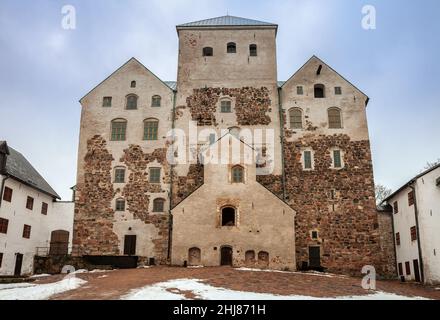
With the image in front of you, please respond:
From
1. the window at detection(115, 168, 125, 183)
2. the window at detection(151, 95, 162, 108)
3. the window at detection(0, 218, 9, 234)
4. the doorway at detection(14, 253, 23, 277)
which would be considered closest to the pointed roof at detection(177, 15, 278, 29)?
the window at detection(151, 95, 162, 108)

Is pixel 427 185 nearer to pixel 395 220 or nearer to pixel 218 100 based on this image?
pixel 395 220

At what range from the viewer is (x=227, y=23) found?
3641 cm

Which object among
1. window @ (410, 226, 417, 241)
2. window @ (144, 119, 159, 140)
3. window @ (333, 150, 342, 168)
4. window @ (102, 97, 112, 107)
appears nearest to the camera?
window @ (410, 226, 417, 241)

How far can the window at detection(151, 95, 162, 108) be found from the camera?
110 ft

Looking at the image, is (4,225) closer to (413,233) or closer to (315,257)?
(315,257)

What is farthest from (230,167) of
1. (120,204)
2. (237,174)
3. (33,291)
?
(33,291)

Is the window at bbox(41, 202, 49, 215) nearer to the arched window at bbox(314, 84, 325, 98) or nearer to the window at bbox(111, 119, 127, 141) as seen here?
the window at bbox(111, 119, 127, 141)

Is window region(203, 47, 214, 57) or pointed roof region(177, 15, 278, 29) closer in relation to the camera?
window region(203, 47, 214, 57)

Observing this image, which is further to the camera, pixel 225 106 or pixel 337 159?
pixel 225 106

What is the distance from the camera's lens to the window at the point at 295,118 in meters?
32.9

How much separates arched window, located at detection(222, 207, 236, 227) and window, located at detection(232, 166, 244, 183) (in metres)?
1.99

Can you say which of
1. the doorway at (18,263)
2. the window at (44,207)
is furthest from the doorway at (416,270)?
the window at (44,207)

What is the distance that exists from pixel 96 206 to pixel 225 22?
19.1 m
